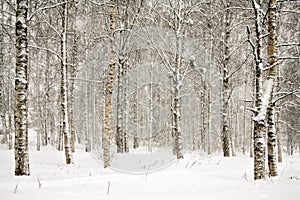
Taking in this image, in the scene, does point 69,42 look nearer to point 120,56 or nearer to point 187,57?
point 120,56

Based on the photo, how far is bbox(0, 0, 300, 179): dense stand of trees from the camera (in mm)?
8242

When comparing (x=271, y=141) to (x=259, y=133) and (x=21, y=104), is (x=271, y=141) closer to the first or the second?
(x=259, y=133)

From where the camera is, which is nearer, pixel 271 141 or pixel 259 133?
pixel 259 133

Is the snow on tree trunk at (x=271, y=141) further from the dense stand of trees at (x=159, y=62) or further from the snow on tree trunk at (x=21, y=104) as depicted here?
the snow on tree trunk at (x=21, y=104)

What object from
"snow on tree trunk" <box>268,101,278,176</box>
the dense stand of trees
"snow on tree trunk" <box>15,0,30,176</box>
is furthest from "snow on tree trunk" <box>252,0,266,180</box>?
"snow on tree trunk" <box>15,0,30,176</box>

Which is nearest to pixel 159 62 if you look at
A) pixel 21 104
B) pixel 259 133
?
pixel 21 104

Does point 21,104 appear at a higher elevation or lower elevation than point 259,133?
higher

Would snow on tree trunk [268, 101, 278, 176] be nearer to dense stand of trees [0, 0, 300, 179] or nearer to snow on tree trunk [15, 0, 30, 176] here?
dense stand of trees [0, 0, 300, 179]

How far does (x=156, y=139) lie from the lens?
1323 inches

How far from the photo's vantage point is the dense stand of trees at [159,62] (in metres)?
8.24

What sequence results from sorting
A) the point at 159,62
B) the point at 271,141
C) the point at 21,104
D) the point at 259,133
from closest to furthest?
the point at 259,133, the point at 21,104, the point at 271,141, the point at 159,62

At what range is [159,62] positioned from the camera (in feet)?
79.5

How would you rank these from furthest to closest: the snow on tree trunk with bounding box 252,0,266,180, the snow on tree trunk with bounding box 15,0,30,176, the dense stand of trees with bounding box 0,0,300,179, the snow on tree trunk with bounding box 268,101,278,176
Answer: the snow on tree trunk with bounding box 268,101,278,176 < the dense stand of trees with bounding box 0,0,300,179 < the snow on tree trunk with bounding box 15,0,30,176 < the snow on tree trunk with bounding box 252,0,266,180

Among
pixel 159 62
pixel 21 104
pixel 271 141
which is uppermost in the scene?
pixel 159 62
